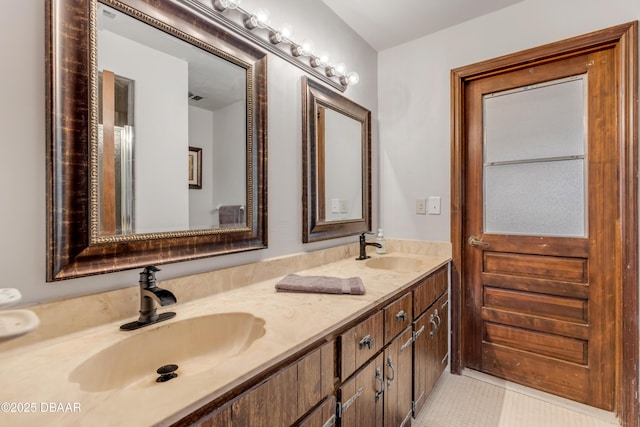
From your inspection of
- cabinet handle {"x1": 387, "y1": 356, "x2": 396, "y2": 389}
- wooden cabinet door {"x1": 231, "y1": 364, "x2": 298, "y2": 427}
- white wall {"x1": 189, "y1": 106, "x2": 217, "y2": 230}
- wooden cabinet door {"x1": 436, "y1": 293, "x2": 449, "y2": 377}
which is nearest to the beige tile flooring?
wooden cabinet door {"x1": 436, "y1": 293, "x2": 449, "y2": 377}

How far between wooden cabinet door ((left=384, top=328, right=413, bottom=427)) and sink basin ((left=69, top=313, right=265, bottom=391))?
60 cm

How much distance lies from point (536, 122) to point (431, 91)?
685 mm

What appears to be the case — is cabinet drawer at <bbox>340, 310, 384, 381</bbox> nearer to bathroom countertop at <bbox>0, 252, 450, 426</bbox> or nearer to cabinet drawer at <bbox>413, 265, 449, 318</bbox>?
bathroom countertop at <bbox>0, 252, 450, 426</bbox>

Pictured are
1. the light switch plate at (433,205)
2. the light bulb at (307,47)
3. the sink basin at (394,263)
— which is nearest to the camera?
the light bulb at (307,47)

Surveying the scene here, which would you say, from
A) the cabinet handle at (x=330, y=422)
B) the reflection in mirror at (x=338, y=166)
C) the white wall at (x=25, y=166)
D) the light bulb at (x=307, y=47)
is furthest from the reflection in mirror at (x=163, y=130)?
the cabinet handle at (x=330, y=422)

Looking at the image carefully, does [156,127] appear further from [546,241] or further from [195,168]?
[546,241]

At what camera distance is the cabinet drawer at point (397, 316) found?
1229mm

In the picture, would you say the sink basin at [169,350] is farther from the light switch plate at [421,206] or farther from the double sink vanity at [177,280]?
the light switch plate at [421,206]

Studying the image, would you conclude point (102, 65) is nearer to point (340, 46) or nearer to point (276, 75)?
point (276, 75)

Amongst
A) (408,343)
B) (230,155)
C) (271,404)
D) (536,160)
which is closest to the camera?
(271,404)

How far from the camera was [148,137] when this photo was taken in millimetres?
1036

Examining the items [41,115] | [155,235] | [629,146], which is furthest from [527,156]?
[41,115]

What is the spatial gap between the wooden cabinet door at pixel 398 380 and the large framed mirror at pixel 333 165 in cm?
69

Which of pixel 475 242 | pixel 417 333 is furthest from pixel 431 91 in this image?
pixel 417 333
